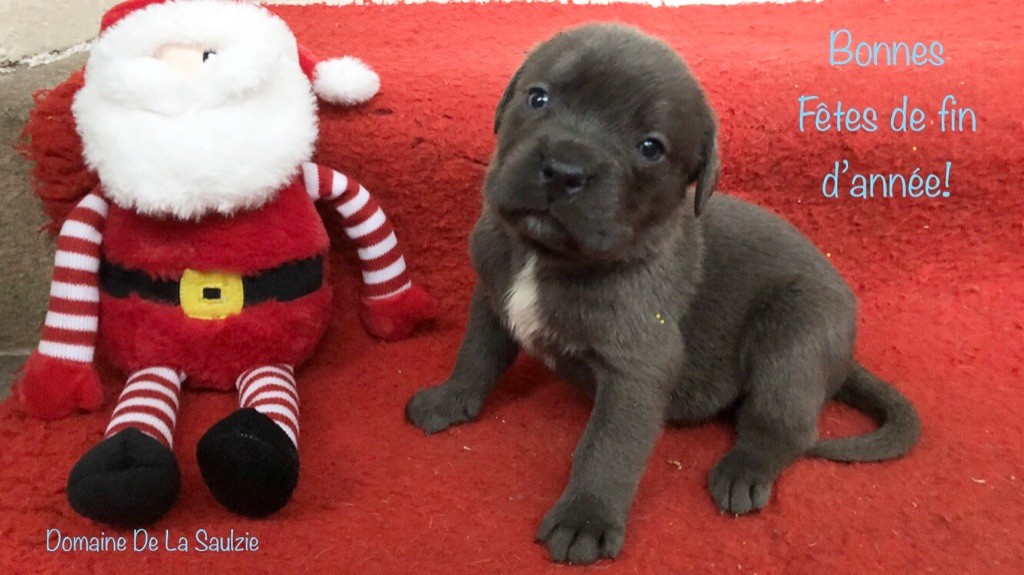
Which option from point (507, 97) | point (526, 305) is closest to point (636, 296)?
point (526, 305)

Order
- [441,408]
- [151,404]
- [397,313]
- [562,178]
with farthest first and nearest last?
[397,313], [441,408], [151,404], [562,178]

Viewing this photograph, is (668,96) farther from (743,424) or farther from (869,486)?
(869,486)

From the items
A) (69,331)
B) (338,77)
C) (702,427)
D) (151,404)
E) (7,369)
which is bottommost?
(7,369)

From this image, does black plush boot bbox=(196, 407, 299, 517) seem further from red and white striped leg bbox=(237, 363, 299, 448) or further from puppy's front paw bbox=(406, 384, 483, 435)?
puppy's front paw bbox=(406, 384, 483, 435)

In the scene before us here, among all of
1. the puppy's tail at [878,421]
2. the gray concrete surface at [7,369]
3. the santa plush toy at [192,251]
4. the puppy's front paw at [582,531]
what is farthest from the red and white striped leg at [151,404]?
the puppy's tail at [878,421]

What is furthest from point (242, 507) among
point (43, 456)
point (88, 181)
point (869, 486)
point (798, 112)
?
point (798, 112)

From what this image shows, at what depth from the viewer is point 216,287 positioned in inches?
72.8

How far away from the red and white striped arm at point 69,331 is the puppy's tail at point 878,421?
1567 millimetres

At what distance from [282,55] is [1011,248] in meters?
2.14

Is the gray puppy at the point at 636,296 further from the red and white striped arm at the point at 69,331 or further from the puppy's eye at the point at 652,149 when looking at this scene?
the red and white striped arm at the point at 69,331

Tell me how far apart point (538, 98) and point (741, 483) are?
2.83 ft

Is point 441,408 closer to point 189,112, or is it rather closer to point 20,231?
A: point 189,112

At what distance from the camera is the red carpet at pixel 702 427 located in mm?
1595

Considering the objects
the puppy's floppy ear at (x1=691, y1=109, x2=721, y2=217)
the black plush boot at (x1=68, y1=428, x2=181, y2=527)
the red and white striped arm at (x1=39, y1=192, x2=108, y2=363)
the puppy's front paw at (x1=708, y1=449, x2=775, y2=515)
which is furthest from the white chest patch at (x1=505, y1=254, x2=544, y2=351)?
the red and white striped arm at (x1=39, y1=192, x2=108, y2=363)
